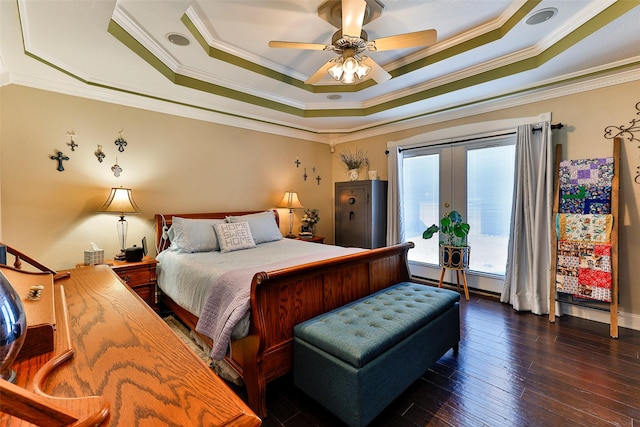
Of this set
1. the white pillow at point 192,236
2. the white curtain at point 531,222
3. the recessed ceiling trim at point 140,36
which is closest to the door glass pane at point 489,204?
the white curtain at point 531,222

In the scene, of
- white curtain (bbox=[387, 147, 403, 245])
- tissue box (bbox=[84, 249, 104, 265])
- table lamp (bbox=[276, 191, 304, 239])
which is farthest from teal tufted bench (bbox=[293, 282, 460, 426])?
table lamp (bbox=[276, 191, 304, 239])

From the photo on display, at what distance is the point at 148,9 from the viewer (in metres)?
2.09

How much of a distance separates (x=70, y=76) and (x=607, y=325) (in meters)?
6.04

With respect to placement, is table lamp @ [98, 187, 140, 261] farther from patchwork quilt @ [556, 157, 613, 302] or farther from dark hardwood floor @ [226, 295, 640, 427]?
patchwork quilt @ [556, 157, 613, 302]

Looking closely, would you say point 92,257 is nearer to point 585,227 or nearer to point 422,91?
point 422,91

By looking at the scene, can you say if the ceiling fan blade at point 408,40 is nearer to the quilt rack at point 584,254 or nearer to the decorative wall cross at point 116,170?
the quilt rack at point 584,254

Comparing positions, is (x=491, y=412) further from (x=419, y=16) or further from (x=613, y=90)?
(x=613, y=90)

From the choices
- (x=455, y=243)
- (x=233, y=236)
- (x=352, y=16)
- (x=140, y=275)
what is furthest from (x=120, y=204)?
(x=455, y=243)

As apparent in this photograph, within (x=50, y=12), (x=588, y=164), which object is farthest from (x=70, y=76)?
(x=588, y=164)

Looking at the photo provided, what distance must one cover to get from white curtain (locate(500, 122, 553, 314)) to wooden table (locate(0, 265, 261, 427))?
384 cm

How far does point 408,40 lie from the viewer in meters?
2.14

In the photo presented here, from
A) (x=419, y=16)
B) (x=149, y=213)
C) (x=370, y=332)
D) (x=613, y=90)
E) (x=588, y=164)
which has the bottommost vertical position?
(x=370, y=332)

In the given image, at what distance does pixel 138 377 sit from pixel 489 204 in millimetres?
4256

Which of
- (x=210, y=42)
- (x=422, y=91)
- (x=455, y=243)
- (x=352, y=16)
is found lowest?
(x=455, y=243)
